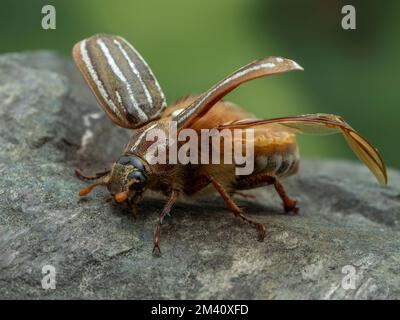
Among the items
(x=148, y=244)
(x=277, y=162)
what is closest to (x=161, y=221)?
(x=148, y=244)

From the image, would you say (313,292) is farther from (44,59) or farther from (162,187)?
(44,59)

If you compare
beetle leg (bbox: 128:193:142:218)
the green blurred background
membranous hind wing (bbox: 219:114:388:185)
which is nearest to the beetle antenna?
beetle leg (bbox: 128:193:142:218)

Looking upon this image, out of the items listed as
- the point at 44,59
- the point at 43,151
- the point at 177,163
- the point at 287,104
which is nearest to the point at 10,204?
the point at 43,151

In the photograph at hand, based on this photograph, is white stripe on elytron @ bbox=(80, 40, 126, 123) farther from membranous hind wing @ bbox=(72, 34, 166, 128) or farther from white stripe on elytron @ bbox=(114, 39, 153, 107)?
white stripe on elytron @ bbox=(114, 39, 153, 107)

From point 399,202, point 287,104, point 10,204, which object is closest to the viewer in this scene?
point 10,204

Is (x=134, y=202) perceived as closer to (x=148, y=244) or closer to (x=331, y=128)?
(x=148, y=244)

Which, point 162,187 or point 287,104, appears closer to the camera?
point 162,187
